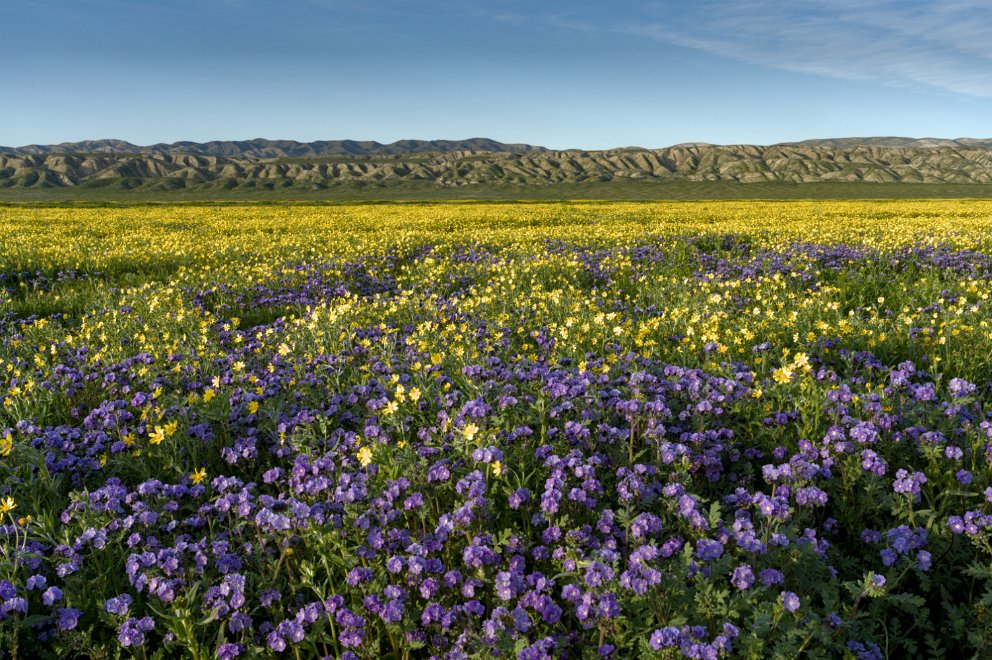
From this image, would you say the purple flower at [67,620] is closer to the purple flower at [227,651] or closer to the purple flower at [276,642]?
the purple flower at [227,651]

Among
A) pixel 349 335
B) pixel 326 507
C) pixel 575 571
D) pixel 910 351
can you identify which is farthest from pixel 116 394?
pixel 910 351

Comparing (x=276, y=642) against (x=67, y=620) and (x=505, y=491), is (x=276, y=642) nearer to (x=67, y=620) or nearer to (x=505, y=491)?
(x=67, y=620)

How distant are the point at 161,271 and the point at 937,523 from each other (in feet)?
50.8

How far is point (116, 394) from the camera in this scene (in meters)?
5.53

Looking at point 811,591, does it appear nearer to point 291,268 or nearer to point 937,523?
point 937,523

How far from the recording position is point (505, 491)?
333 centimetres

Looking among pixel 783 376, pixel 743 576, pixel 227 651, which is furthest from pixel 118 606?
pixel 783 376

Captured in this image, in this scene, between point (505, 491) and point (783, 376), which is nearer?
point (505, 491)

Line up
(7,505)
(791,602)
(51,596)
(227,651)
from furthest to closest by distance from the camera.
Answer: (7,505) < (51,596) < (227,651) < (791,602)

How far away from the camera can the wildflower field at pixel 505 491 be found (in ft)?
8.55

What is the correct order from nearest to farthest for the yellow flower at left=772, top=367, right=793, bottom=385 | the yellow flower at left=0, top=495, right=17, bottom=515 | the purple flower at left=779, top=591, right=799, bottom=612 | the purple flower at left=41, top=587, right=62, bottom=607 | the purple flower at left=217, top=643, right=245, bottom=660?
1. the purple flower at left=779, top=591, right=799, bottom=612
2. the purple flower at left=217, top=643, right=245, bottom=660
3. the purple flower at left=41, top=587, right=62, bottom=607
4. the yellow flower at left=0, top=495, right=17, bottom=515
5. the yellow flower at left=772, top=367, right=793, bottom=385

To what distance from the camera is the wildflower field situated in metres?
2.61

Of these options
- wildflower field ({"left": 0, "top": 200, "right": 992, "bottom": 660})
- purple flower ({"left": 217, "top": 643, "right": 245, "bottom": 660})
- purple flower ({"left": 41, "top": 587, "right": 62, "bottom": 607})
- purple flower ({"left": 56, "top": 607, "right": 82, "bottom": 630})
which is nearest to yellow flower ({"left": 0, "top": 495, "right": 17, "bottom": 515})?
wildflower field ({"left": 0, "top": 200, "right": 992, "bottom": 660})

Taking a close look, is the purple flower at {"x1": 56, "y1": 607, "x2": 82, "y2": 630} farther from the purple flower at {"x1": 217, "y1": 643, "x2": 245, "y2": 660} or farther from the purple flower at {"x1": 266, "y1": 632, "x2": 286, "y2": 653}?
the purple flower at {"x1": 266, "y1": 632, "x2": 286, "y2": 653}
